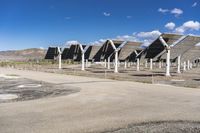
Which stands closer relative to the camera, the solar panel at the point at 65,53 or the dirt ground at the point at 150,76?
the dirt ground at the point at 150,76

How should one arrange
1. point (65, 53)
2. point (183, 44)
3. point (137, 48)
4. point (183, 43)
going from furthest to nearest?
point (65, 53) → point (137, 48) → point (183, 44) → point (183, 43)

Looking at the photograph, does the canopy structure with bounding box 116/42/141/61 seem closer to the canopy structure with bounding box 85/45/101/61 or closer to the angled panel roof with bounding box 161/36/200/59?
the canopy structure with bounding box 85/45/101/61

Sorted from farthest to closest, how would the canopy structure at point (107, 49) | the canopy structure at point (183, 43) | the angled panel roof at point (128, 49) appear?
the angled panel roof at point (128, 49) < the canopy structure at point (107, 49) < the canopy structure at point (183, 43)

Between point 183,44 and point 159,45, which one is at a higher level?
point 183,44

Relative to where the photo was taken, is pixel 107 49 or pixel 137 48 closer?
pixel 107 49

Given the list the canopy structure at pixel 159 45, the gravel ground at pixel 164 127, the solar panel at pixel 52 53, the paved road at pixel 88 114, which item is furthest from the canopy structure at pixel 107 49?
the gravel ground at pixel 164 127

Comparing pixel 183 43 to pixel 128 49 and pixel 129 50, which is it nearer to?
pixel 128 49

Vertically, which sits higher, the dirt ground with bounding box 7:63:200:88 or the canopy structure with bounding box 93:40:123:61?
the canopy structure with bounding box 93:40:123:61

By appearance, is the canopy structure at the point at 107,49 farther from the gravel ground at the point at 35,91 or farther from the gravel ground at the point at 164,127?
the gravel ground at the point at 164,127

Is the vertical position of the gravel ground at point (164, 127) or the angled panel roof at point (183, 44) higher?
the angled panel roof at point (183, 44)

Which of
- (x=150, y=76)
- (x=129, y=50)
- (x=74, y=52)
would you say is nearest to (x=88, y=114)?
(x=150, y=76)

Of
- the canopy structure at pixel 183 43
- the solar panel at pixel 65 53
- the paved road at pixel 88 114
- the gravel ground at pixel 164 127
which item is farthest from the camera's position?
the solar panel at pixel 65 53

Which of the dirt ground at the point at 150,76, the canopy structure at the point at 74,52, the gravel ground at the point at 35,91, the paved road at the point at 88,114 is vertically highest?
the canopy structure at the point at 74,52

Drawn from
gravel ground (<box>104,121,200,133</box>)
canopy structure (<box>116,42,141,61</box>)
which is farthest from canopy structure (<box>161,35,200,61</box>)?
gravel ground (<box>104,121,200,133</box>)
